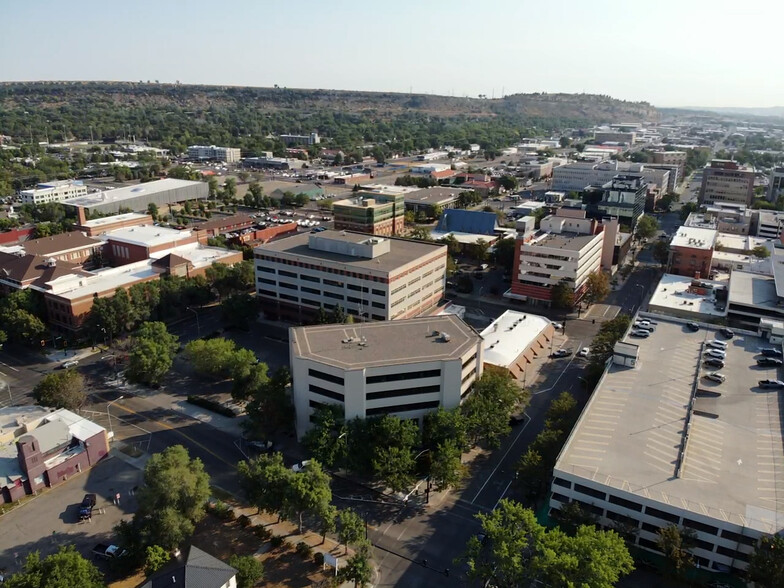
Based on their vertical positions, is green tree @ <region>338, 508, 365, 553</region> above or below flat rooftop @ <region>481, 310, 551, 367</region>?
below

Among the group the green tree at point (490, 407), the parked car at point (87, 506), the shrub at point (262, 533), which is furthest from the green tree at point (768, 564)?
the parked car at point (87, 506)

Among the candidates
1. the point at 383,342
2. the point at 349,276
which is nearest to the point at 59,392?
the point at 383,342

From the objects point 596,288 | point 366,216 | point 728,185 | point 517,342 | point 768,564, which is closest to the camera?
point 768,564

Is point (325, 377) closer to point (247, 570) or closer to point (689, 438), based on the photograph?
point (247, 570)

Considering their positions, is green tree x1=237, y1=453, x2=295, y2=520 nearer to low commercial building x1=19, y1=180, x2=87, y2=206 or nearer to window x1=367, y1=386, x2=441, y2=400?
window x1=367, y1=386, x2=441, y2=400

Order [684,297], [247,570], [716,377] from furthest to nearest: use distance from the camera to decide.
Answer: [684,297]
[716,377]
[247,570]

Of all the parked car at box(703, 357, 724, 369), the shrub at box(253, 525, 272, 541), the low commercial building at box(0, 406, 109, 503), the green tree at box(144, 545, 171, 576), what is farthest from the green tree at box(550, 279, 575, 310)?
the green tree at box(144, 545, 171, 576)

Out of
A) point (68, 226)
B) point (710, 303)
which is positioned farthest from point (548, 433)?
point (68, 226)

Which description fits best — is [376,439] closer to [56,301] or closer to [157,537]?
[157,537]

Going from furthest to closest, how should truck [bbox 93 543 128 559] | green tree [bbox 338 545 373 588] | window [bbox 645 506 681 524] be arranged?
truck [bbox 93 543 128 559], window [bbox 645 506 681 524], green tree [bbox 338 545 373 588]
